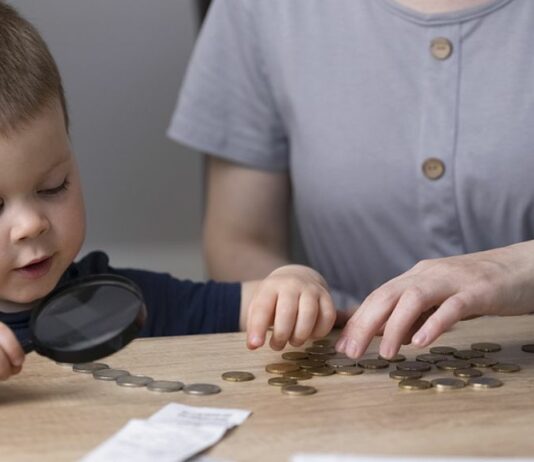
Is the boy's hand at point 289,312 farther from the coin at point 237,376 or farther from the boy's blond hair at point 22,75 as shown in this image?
the boy's blond hair at point 22,75

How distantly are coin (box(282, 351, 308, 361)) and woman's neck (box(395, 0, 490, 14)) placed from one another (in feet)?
2.60

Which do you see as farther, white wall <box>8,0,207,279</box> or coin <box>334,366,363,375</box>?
white wall <box>8,0,207,279</box>

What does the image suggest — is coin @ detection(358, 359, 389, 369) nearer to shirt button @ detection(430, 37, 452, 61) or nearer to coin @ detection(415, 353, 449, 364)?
coin @ detection(415, 353, 449, 364)

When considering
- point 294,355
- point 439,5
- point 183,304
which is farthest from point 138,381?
point 439,5

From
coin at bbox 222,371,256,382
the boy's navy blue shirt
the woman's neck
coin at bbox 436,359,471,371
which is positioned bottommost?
the boy's navy blue shirt

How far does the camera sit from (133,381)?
1.24m

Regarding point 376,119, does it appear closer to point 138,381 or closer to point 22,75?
point 22,75

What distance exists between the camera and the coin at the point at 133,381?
4.04 feet

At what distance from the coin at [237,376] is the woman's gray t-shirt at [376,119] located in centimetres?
76

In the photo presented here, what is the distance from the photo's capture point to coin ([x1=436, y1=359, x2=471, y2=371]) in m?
1.29

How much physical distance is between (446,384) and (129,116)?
153 centimetres

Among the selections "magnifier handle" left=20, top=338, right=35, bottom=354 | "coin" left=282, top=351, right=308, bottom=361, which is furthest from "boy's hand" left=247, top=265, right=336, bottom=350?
"magnifier handle" left=20, top=338, right=35, bottom=354

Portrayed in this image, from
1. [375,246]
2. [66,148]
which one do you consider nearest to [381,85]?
[375,246]

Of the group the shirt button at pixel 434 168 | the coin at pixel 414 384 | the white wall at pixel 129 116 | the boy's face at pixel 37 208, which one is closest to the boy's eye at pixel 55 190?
the boy's face at pixel 37 208
